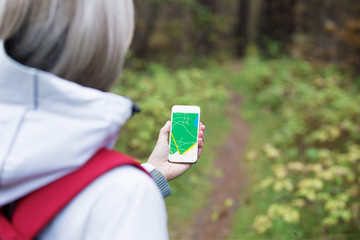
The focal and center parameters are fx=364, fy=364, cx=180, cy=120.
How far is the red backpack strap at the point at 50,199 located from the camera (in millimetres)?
→ 845

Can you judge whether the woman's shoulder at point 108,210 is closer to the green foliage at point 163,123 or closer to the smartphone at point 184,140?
the smartphone at point 184,140

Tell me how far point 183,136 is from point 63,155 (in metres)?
0.89

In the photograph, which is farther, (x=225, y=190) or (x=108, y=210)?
(x=225, y=190)

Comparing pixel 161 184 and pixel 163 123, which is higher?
pixel 161 184

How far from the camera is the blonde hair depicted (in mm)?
902

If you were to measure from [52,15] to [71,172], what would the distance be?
0.39m

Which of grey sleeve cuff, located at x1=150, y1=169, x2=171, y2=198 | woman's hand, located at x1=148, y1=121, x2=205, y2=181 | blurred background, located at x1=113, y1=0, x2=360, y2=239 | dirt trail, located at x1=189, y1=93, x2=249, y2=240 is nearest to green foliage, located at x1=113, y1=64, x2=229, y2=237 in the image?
blurred background, located at x1=113, y1=0, x2=360, y2=239

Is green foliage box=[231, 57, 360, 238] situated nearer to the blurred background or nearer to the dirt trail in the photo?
the blurred background

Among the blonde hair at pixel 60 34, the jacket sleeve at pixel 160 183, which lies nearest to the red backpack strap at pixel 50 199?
the blonde hair at pixel 60 34

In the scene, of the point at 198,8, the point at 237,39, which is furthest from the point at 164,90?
the point at 237,39

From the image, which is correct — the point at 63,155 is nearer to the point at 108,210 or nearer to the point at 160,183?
the point at 108,210

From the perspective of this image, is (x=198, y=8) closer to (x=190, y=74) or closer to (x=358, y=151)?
(x=190, y=74)

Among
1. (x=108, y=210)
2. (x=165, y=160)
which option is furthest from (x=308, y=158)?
(x=108, y=210)

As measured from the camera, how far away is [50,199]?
2.81ft
